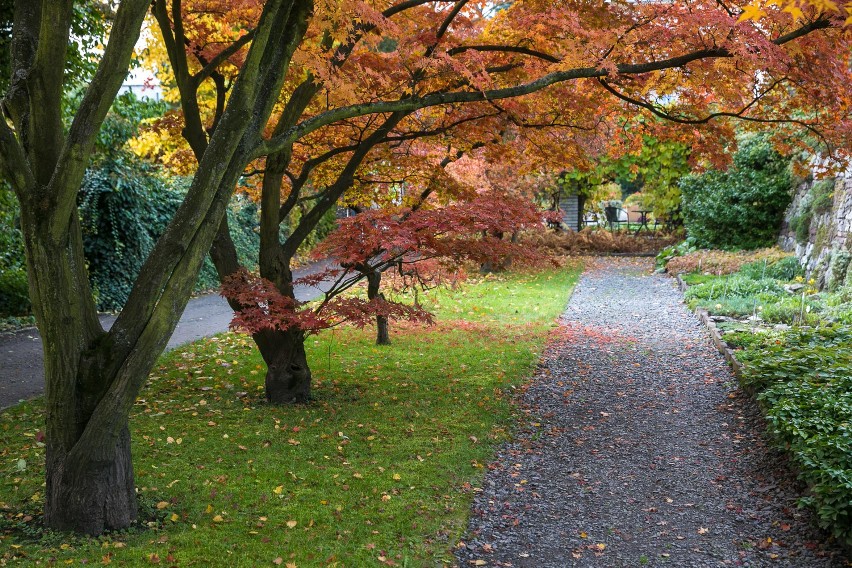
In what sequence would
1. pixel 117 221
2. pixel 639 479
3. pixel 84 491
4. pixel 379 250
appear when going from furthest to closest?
1. pixel 117 221
2. pixel 379 250
3. pixel 639 479
4. pixel 84 491

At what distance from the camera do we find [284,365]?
7.31 metres

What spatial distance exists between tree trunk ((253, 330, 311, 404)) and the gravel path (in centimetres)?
223

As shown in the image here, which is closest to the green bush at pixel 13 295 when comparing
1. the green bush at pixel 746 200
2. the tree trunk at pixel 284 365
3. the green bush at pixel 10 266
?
the green bush at pixel 10 266

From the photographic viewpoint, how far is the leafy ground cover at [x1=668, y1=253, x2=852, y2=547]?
4688 millimetres

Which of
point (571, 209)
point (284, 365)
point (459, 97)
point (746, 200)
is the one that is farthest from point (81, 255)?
point (571, 209)

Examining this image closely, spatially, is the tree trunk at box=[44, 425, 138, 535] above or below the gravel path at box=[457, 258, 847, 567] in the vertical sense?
above

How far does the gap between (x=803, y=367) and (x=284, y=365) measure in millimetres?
4989

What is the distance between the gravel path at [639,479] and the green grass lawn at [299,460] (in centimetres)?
36

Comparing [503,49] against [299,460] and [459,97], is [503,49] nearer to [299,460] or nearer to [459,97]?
[459,97]

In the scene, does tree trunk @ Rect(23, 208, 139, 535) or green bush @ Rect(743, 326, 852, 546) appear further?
green bush @ Rect(743, 326, 852, 546)

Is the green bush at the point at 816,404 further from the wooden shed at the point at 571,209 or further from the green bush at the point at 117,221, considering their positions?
the wooden shed at the point at 571,209

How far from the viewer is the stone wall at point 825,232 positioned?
11969 millimetres

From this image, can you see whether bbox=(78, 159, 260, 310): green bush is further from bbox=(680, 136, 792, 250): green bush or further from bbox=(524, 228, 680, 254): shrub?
bbox=(680, 136, 792, 250): green bush

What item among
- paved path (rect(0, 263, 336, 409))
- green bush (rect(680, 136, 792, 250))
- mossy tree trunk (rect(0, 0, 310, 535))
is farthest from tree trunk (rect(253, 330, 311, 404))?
green bush (rect(680, 136, 792, 250))
